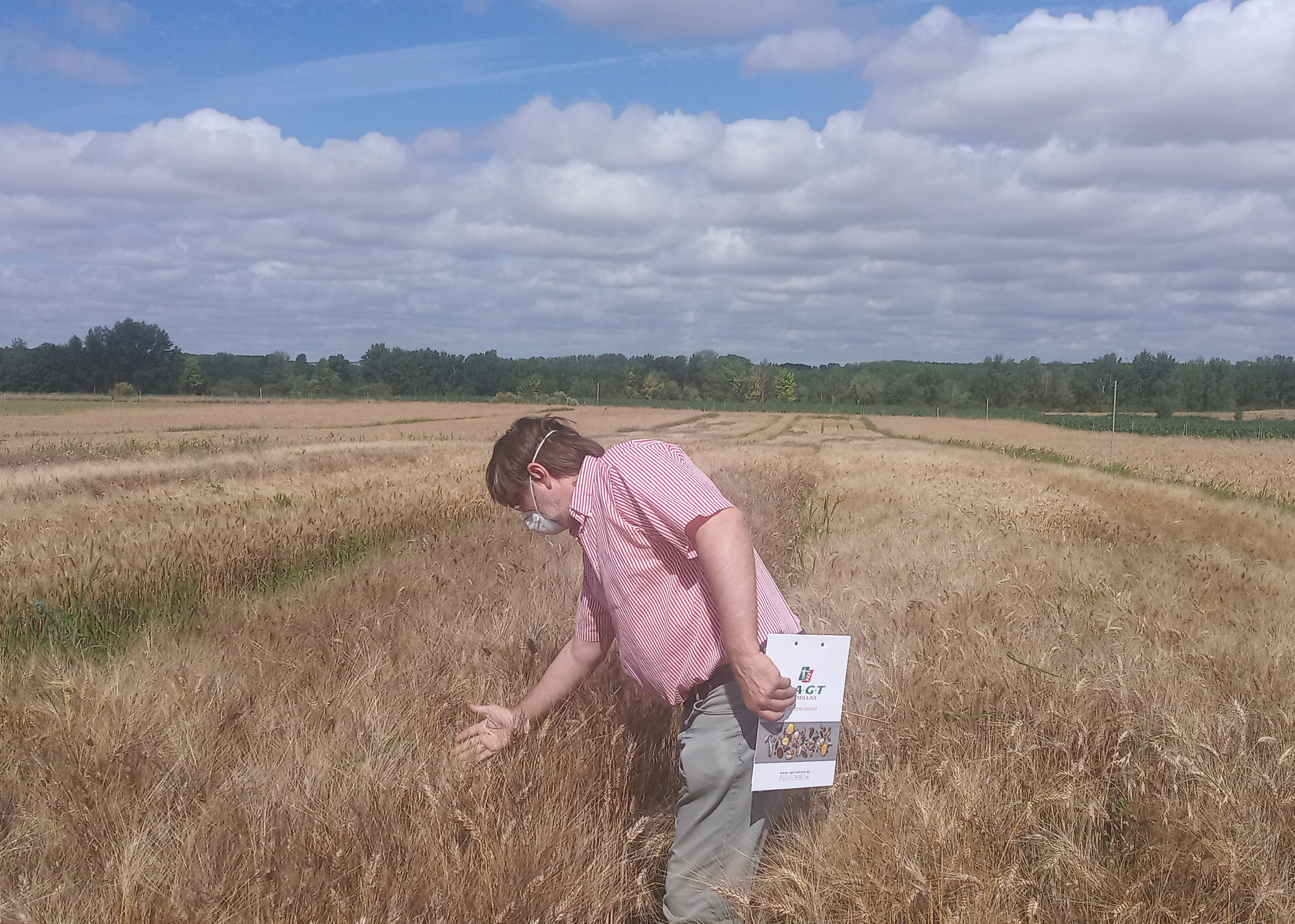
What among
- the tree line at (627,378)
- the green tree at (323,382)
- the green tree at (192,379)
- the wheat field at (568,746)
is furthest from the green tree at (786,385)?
the wheat field at (568,746)

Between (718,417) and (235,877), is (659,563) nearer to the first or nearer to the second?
(235,877)

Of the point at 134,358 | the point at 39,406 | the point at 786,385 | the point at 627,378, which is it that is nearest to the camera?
the point at 39,406

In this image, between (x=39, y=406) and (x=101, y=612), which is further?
(x=39, y=406)

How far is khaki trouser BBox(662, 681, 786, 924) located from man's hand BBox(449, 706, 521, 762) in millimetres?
657

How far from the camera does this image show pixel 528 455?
2.59m

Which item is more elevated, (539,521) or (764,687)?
(539,521)

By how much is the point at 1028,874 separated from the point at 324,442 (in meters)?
30.5

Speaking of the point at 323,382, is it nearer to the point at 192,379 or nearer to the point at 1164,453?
the point at 192,379

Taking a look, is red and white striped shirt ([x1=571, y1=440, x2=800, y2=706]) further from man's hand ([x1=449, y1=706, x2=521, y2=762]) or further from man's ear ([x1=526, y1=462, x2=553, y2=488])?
man's hand ([x1=449, y1=706, x2=521, y2=762])

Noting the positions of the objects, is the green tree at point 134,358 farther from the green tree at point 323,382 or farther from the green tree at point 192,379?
the green tree at point 323,382

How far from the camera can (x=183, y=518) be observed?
7.68m

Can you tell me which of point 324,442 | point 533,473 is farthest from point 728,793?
point 324,442

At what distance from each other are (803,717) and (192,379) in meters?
101

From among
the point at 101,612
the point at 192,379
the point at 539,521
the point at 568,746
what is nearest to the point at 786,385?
the point at 192,379
